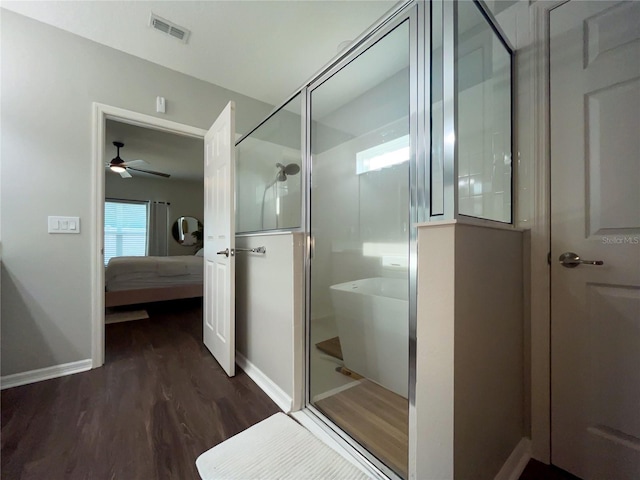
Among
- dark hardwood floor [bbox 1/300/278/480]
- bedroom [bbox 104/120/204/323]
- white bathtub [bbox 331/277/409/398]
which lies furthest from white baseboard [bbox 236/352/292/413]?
bedroom [bbox 104/120/204/323]

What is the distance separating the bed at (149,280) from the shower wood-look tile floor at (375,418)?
3.09 meters

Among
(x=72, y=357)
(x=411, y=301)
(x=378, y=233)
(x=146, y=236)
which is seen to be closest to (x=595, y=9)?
(x=378, y=233)

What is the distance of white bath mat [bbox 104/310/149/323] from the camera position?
302 centimetres

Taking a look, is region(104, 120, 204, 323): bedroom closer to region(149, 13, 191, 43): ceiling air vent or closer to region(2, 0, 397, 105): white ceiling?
region(2, 0, 397, 105): white ceiling

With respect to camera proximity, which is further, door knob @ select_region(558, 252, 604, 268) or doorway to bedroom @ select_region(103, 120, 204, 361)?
doorway to bedroom @ select_region(103, 120, 204, 361)

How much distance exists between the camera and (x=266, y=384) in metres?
1.62

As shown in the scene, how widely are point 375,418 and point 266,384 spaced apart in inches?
28.0

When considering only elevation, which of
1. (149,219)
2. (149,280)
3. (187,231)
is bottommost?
(149,280)

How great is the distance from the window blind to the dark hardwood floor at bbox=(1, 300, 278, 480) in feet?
14.0

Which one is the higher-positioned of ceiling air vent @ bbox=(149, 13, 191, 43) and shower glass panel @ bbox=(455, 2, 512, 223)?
ceiling air vent @ bbox=(149, 13, 191, 43)

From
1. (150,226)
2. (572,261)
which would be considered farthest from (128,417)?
(150,226)

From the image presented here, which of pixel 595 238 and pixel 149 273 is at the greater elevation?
pixel 595 238

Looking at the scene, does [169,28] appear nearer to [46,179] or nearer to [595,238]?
[46,179]

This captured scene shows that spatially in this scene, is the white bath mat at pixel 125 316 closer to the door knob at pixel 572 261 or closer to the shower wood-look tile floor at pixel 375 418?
the shower wood-look tile floor at pixel 375 418
